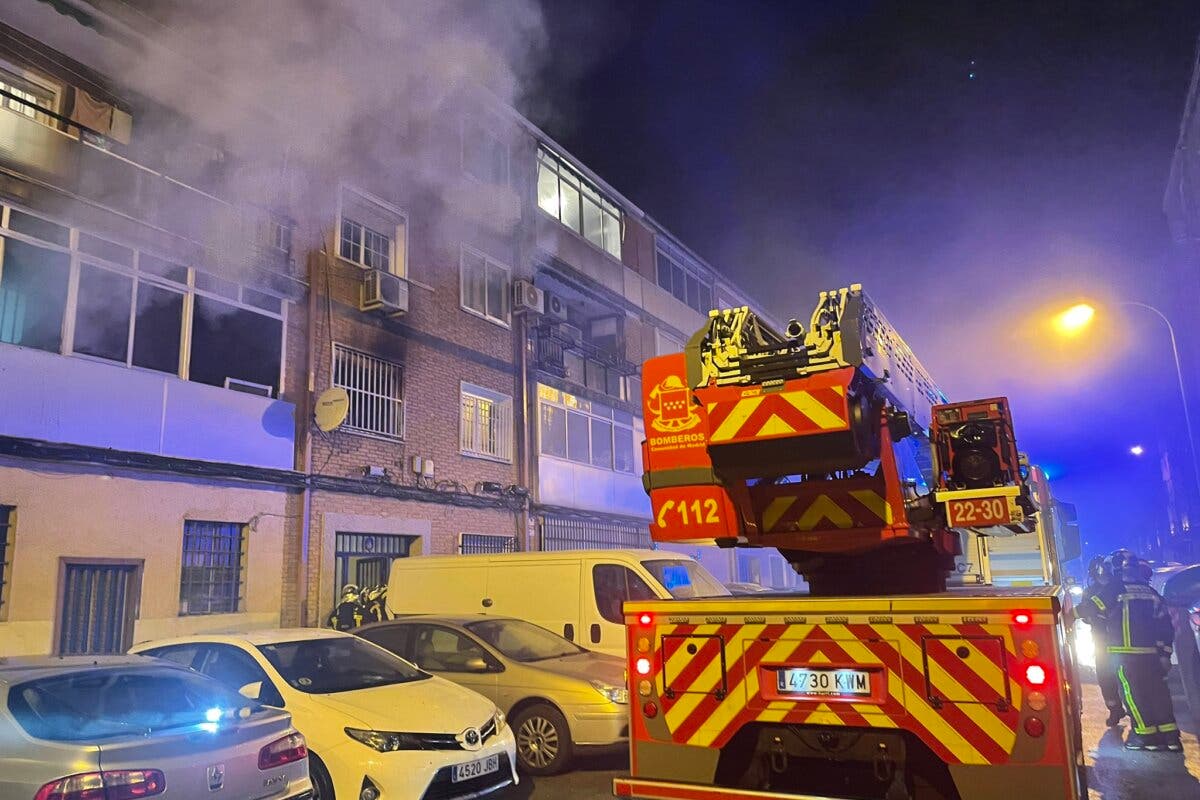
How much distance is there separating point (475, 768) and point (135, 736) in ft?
7.49

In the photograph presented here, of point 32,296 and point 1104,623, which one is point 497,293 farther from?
point 1104,623

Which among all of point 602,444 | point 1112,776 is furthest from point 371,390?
point 1112,776

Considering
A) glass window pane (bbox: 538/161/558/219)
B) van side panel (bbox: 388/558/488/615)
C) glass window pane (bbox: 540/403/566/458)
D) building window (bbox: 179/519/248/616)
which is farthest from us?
glass window pane (bbox: 538/161/558/219)

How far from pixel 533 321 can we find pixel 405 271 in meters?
3.50

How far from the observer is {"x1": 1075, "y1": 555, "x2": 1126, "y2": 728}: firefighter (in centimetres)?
776

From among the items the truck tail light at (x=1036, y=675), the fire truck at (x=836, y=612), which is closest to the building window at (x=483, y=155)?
the fire truck at (x=836, y=612)

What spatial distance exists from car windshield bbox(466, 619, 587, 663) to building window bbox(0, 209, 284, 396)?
539cm

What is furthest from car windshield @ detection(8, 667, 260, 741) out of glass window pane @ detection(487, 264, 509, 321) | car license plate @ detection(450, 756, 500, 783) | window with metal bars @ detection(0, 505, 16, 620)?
glass window pane @ detection(487, 264, 509, 321)

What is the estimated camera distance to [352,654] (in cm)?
634

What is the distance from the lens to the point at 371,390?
13023 millimetres

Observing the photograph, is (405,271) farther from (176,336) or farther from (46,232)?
(46,232)

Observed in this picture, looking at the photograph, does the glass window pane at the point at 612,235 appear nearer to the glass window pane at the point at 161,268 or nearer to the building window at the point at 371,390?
the building window at the point at 371,390

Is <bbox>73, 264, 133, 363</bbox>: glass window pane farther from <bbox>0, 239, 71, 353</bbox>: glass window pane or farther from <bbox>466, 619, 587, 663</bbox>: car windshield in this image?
<bbox>466, 619, 587, 663</bbox>: car windshield

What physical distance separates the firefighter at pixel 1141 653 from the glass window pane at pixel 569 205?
13048 millimetres
